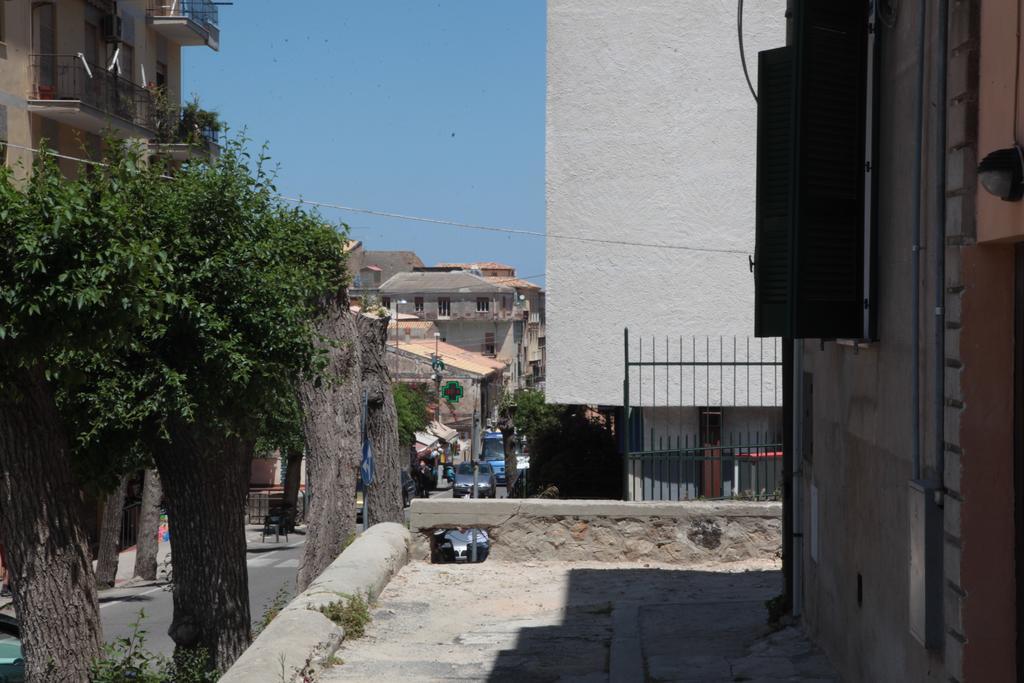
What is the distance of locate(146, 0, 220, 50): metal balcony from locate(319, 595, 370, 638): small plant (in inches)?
954

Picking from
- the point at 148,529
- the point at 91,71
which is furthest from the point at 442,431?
the point at 91,71

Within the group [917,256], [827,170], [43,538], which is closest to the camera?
[917,256]

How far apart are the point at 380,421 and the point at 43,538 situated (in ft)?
20.8

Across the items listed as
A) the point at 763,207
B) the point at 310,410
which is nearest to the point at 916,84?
the point at 763,207

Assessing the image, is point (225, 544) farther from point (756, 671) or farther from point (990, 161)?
point (990, 161)

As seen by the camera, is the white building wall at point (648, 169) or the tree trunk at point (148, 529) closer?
the white building wall at point (648, 169)

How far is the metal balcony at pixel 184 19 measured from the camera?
3077cm

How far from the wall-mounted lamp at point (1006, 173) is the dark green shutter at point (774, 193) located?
2.22m

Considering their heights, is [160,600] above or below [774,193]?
below

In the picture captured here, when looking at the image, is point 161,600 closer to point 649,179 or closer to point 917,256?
point 649,179

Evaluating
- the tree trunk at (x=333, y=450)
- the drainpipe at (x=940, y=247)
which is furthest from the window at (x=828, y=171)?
the tree trunk at (x=333, y=450)

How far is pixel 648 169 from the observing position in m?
19.0

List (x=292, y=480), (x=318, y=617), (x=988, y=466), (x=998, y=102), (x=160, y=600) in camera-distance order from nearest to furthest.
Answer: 1. (x=998, y=102)
2. (x=988, y=466)
3. (x=318, y=617)
4. (x=160, y=600)
5. (x=292, y=480)

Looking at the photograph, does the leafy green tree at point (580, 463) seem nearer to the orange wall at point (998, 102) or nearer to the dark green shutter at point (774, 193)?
the dark green shutter at point (774, 193)
